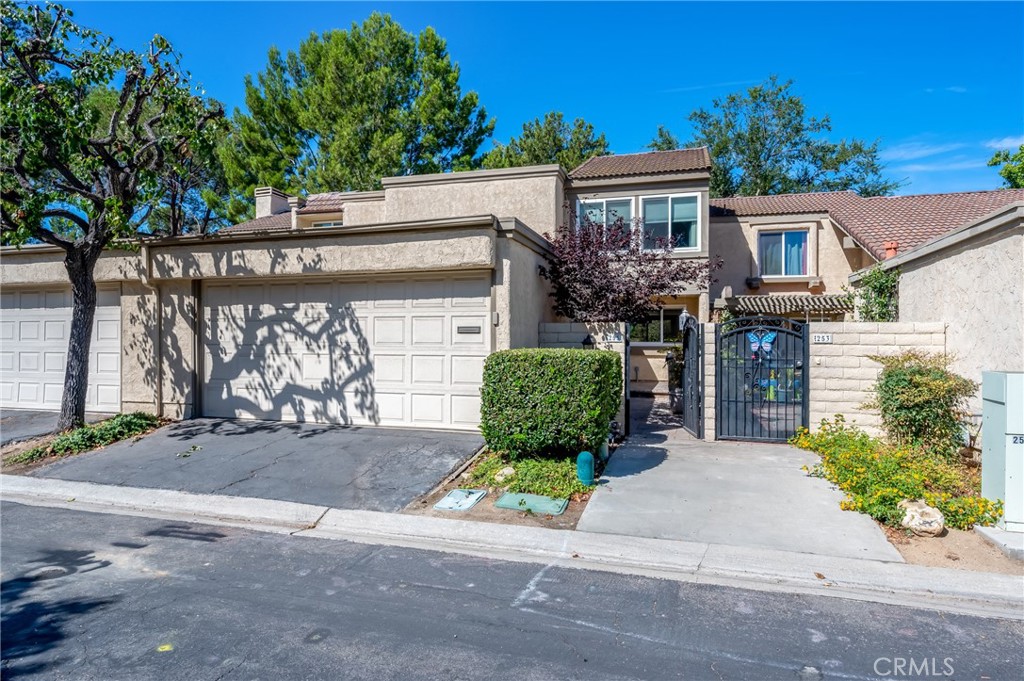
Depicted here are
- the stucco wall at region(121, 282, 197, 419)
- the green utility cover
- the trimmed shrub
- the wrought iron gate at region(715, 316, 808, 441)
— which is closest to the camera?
the green utility cover

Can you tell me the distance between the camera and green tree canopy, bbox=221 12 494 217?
2572 centimetres

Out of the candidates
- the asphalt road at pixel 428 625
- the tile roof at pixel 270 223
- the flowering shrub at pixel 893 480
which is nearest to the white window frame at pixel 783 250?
the flowering shrub at pixel 893 480

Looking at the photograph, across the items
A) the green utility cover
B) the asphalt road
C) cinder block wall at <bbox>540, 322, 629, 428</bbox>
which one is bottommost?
the asphalt road

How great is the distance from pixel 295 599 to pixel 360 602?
53 centimetres

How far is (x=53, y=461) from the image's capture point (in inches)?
353

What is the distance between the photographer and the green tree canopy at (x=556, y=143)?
3173cm

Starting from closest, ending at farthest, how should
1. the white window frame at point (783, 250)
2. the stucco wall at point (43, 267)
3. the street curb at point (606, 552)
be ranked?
the street curb at point (606, 552) → the stucco wall at point (43, 267) → the white window frame at point (783, 250)

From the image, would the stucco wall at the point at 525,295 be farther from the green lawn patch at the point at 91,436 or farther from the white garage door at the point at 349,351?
the green lawn patch at the point at 91,436

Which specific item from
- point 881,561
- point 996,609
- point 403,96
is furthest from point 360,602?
point 403,96

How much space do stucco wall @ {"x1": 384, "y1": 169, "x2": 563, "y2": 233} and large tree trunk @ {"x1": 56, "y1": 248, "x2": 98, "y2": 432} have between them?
23.5ft

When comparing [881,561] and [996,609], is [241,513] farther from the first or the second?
[996,609]

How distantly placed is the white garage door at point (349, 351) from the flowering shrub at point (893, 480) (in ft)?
17.6

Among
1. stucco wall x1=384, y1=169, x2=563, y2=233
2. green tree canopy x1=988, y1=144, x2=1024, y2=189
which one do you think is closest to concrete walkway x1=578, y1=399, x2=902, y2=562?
stucco wall x1=384, y1=169, x2=563, y2=233

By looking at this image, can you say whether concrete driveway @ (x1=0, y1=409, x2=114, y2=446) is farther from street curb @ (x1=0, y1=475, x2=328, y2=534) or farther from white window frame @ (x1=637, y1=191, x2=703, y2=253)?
white window frame @ (x1=637, y1=191, x2=703, y2=253)
